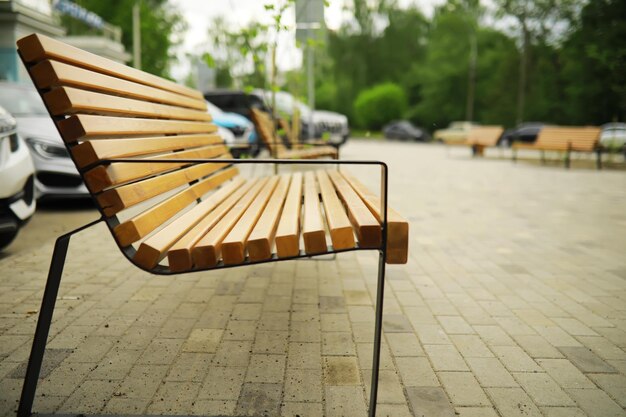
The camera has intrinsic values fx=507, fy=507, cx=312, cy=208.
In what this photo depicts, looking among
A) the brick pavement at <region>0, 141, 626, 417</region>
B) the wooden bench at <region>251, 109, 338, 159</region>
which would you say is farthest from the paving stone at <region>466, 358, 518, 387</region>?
the wooden bench at <region>251, 109, 338, 159</region>

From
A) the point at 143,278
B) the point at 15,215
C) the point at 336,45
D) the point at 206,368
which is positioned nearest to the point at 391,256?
the point at 206,368

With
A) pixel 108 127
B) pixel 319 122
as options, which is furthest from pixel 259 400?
pixel 319 122

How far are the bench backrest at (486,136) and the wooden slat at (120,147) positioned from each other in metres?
15.2

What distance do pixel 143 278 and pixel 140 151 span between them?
1.48 meters

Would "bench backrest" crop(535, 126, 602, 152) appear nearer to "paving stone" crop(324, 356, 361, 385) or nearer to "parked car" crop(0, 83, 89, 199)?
"parked car" crop(0, 83, 89, 199)

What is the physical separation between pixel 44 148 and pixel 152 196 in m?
4.07

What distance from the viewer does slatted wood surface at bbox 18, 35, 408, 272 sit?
1737mm

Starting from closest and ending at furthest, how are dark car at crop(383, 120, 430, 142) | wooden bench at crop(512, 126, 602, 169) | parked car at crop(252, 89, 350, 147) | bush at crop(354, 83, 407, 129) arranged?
wooden bench at crop(512, 126, 602, 169), parked car at crop(252, 89, 350, 147), dark car at crop(383, 120, 430, 142), bush at crop(354, 83, 407, 129)

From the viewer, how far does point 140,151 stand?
7.21 ft

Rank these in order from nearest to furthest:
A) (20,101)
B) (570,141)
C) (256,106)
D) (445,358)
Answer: (445,358)
(20,101)
(570,141)
(256,106)

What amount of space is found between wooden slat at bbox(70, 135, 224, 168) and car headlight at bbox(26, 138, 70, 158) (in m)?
3.23

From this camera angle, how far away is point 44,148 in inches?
216

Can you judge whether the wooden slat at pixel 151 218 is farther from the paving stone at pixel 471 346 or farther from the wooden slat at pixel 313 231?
the paving stone at pixel 471 346

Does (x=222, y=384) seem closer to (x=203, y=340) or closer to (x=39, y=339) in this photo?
(x=203, y=340)
